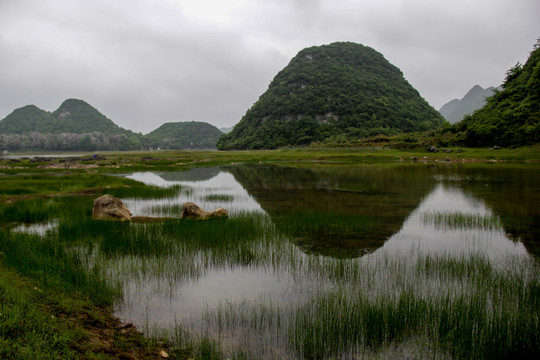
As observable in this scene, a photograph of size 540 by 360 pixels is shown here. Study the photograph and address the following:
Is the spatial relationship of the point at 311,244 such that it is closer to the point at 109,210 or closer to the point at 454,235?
the point at 454,235

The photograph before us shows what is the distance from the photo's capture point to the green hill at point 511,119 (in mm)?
57972

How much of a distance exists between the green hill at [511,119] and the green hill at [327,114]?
70762mm

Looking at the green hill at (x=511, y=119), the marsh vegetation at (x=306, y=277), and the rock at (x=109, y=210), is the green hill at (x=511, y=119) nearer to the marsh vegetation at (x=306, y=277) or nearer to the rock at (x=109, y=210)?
the marsh vegetation at (x=306, y=277)

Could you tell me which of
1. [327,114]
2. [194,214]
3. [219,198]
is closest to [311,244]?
[194,214]

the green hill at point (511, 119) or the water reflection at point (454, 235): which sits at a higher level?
the green hill at point (511, 119)

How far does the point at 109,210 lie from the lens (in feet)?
53.2

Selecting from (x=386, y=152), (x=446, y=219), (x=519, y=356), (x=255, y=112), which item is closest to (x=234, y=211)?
(x=446, y=219)

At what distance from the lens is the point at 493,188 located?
1016 inches

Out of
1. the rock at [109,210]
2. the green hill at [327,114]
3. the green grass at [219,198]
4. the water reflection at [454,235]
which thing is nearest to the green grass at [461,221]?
the water reflection at [454,235]

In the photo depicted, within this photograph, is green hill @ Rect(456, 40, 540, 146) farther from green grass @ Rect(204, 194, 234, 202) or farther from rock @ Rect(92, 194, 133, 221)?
rock @ Rect(92, 194, 133, 221)

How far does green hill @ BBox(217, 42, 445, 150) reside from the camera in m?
157

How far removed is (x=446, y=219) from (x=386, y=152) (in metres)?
58.5

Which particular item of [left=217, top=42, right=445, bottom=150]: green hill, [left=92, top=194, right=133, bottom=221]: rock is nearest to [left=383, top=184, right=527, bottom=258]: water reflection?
[left=92, top=194, right=133, bottom=221]: rock

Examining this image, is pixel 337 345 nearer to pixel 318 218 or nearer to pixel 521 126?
pixel 318 218
